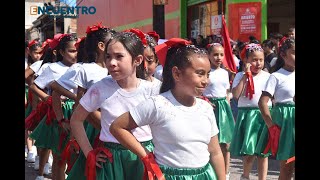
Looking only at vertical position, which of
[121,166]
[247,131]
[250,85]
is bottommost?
[247,131]

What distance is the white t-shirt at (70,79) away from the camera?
178 inches

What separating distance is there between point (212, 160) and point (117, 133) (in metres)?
0.58

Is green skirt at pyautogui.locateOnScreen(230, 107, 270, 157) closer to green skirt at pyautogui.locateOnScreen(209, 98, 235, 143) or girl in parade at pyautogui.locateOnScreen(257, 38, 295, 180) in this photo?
green skirt at pyautogui.locateOnScreen(209, 98, 235, 143)

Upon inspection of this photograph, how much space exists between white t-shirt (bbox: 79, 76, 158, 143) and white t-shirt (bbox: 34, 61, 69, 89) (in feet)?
6.71

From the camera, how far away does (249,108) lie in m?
5.98

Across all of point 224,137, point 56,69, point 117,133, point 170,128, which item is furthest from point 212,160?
point 224,137

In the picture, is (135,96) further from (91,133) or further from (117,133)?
(91,133)

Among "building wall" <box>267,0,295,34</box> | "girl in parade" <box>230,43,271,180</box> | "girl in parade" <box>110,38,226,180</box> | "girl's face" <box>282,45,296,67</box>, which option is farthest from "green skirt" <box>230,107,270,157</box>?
"building wall" <box>267,0,295,34</box>

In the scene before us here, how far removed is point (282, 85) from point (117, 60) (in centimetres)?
199

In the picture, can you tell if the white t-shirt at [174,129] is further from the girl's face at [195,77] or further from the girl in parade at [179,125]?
the girl's face at [195,77]

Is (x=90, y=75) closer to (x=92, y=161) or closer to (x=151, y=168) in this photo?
(x=92, y=161)

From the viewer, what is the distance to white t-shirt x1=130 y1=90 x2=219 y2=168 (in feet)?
9.77

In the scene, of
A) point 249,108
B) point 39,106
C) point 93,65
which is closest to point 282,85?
point 249,108

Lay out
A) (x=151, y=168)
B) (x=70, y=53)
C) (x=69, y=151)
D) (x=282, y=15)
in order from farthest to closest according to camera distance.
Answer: (x=282, y=15) < (x=70, y=53) < (x=69, y=151) < (x=151, y=168)
